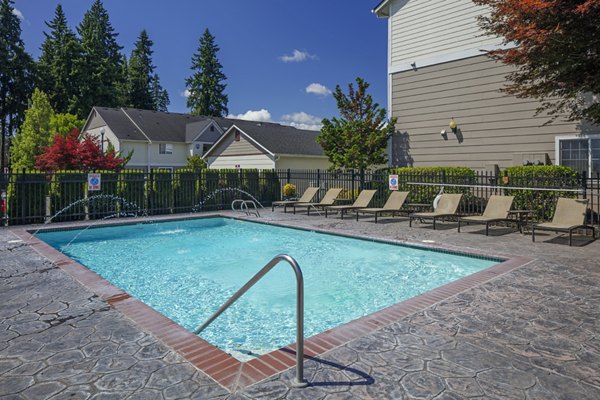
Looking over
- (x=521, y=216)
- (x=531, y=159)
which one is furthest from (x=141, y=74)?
(x=521, y=216)

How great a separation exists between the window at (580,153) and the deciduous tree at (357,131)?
558 cm

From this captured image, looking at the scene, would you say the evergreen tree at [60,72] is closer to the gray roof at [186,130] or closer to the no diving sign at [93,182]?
the gray roof at [186,130]

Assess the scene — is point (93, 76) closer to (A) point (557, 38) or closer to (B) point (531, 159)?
(B) point (531, 159)

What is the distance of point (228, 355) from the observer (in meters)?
3.12

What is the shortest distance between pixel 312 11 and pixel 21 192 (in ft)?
49.4

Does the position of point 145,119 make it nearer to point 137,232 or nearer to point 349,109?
point 349,109

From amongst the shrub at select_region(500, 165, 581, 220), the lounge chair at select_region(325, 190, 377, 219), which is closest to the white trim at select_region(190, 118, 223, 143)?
the lounge chair at select_region(325, 190, 377, 219)

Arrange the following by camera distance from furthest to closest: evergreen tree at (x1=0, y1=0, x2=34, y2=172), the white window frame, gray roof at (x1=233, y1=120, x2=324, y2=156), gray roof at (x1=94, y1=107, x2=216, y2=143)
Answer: evergreen tree at (x1=0, y1=0, x2=34, y2=172), gray roof at (x1=94, y1=107, x2=216, y2=143), gray roof at (x1=233, y1=120, x2=324, y2=156), the white window frame

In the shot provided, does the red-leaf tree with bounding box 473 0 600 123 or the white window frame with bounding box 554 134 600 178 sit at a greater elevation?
the red-leaf tree with bounding box 473 0 600 123

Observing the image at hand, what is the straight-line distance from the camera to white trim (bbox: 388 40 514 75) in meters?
12.6

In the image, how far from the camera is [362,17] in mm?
19516

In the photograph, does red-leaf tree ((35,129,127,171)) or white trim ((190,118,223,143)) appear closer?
red-leaf tree ((35,129,127,171))

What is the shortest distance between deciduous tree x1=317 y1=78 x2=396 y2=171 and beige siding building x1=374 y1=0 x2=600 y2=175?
761 millimetres

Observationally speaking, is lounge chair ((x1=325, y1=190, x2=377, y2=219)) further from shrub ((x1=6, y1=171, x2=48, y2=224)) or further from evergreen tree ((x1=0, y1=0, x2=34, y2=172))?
evergreen tree ((x1=0, y1=0, x2=34, y2=172))
